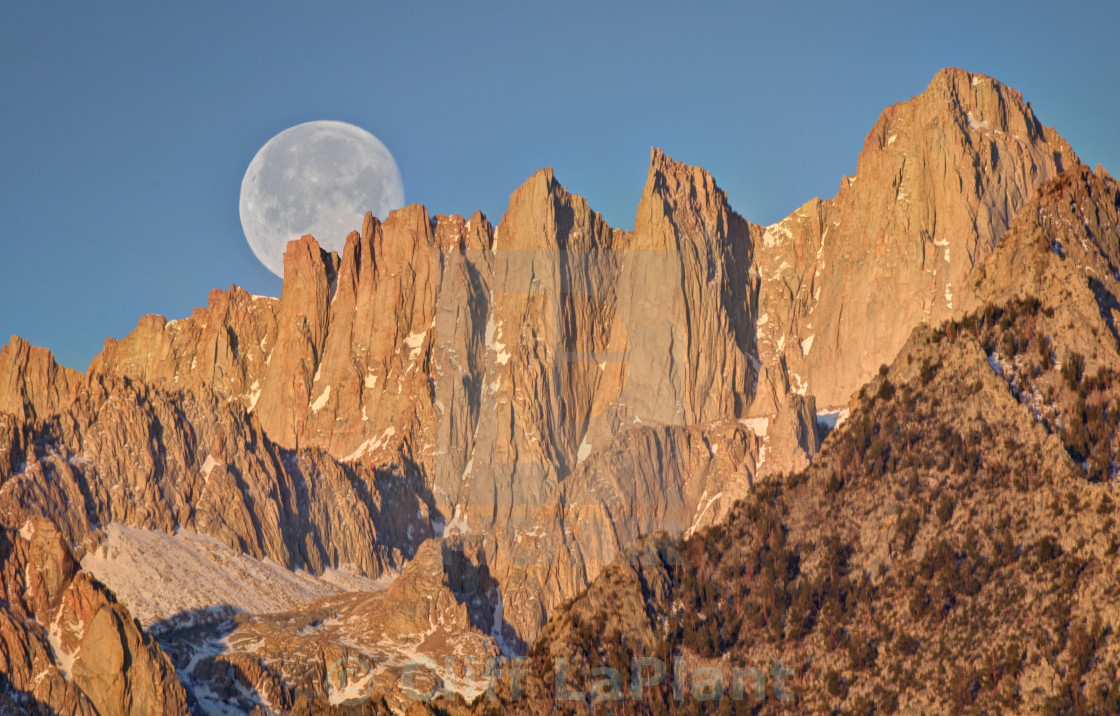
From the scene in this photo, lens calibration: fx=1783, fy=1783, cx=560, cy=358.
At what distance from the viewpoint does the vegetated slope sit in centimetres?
8181

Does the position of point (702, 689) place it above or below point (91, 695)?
below

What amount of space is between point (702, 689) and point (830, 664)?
A: 6.85 meters

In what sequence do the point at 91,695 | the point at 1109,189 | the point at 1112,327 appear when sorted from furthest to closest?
the point at 91,695, the point at 1109,189, the point at 1112,327

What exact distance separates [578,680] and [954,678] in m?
20.5

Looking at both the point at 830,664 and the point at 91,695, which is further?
the point at 91,695

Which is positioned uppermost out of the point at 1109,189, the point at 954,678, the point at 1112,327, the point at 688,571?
the point at 1109,189

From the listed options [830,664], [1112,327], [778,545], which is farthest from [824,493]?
[1112,327]

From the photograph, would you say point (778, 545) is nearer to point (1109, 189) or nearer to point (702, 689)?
point (702, 689)

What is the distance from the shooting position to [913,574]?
88.0m

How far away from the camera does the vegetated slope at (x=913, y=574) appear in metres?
81.8

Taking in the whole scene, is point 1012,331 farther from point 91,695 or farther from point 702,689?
point 91,695

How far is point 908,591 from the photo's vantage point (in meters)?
87.7

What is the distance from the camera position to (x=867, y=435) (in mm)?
95375

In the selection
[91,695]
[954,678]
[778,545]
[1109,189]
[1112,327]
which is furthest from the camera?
[91,695]
